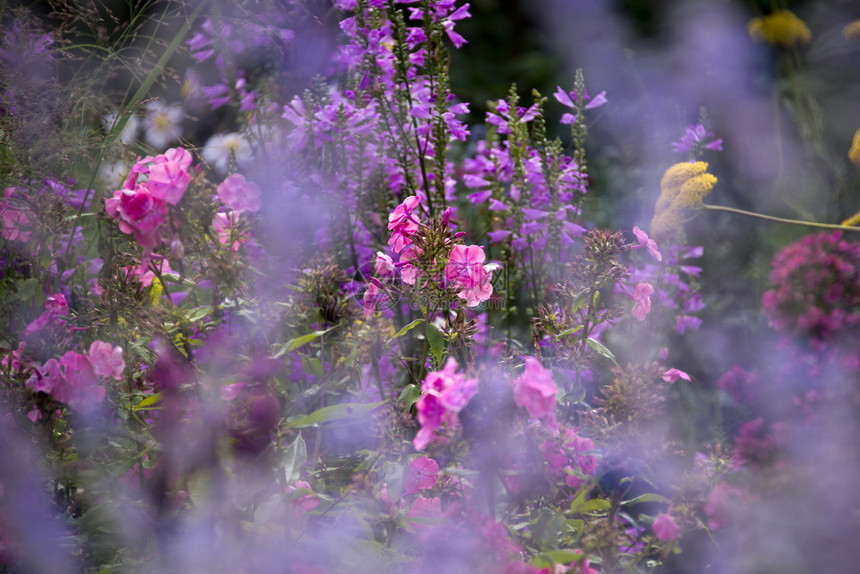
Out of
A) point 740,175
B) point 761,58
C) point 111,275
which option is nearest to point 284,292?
point 111,275

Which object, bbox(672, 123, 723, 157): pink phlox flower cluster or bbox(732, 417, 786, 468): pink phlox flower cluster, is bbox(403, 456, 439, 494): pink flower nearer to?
bbox(732, 417, 786, 468): pink phlox flower cluster

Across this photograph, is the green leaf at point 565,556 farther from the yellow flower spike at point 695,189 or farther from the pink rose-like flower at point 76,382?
the yellow flower spike at point 695,189

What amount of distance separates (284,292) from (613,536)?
2.03ft

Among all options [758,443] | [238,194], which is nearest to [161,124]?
[238,194]

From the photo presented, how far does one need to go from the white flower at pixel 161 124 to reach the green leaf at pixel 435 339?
0.77 metres

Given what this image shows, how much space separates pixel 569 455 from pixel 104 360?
25.8 inches

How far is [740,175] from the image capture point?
8.61ft

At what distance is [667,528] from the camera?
3.10 ft

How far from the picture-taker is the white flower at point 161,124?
1.43 metres

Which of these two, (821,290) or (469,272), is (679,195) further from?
(821,290)

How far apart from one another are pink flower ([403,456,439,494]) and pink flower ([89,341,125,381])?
0.43 meters

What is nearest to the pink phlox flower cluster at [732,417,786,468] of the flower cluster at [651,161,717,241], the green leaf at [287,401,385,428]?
the flower cluster at [651,161,717,241]

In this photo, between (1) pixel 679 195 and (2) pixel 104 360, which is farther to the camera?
(1) pixel 679 195

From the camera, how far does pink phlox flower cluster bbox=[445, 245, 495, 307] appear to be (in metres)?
0.84
